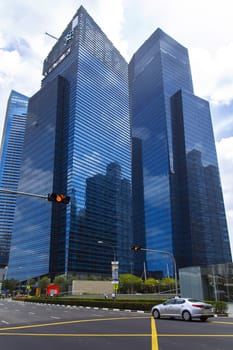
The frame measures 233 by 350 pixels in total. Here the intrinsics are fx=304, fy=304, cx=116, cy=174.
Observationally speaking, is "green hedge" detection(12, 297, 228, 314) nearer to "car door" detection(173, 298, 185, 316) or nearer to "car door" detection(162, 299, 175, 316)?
"car door" detection(162, 299, 175, 316)

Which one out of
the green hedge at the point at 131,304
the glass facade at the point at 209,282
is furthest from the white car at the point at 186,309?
the glass facade at the point at 209,282

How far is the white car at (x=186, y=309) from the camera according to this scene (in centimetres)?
1895

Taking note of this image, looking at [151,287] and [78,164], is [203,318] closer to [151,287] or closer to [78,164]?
[151,287]

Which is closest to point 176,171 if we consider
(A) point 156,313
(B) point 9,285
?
(B) point 9,285

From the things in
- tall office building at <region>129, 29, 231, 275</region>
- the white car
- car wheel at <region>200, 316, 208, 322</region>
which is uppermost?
tall office building at <region>129, 29, 231, 275</region>

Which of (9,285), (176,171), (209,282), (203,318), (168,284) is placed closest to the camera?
(203,318)

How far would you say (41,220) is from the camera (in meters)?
133

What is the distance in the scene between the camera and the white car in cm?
1895

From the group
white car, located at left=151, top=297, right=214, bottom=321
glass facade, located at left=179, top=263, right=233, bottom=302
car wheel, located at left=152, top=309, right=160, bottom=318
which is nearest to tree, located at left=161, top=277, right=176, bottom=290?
glass facade, located at left=179, top=263, right=233, bottom=302

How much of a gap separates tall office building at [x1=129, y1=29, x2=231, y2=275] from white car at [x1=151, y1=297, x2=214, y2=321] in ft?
337

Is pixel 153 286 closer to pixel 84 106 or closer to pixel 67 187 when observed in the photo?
pixel 67 187

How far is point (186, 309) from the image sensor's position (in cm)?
1947

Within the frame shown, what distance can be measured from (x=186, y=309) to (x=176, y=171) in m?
116

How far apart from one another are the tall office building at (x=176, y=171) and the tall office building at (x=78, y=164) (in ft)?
47.7
